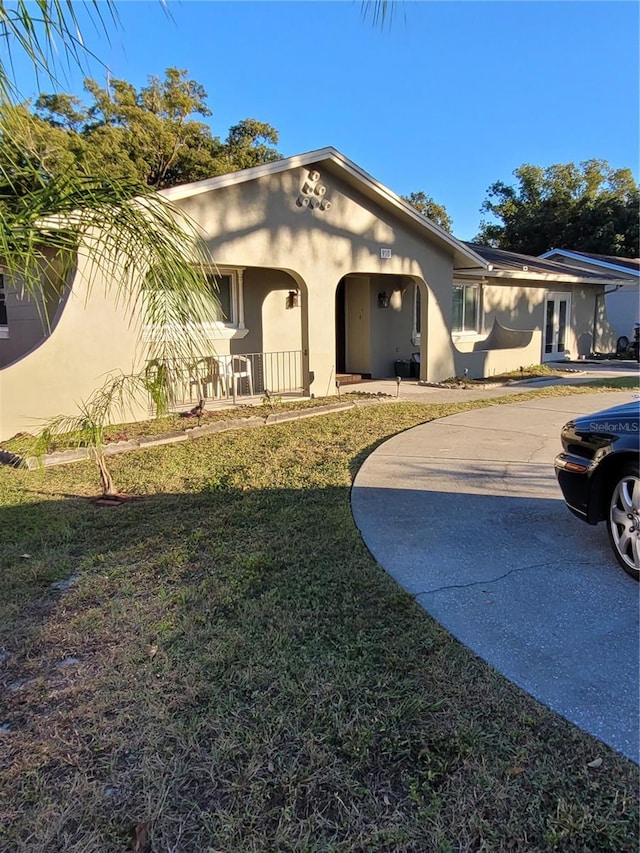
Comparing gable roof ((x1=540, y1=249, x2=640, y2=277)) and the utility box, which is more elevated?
gable roof ((x1=540, y1=249, x2=640, y2=277))

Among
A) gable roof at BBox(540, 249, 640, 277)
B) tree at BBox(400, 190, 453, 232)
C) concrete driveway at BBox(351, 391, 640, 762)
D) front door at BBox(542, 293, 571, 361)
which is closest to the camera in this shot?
concrete driveway at BBox(351, 391, 640, 762)

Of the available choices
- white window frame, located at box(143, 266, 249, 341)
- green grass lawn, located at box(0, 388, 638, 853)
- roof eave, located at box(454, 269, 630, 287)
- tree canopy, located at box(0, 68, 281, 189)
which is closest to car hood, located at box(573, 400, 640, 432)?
green grass lawn, located at box(0, 388, 638, 853)

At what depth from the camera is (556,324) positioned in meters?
19.7

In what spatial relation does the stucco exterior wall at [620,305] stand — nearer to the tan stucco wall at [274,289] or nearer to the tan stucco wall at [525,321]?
the tan stucco wall at [525,321]

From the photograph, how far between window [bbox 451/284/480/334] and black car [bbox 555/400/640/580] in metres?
12.0

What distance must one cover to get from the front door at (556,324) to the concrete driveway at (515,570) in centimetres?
1328

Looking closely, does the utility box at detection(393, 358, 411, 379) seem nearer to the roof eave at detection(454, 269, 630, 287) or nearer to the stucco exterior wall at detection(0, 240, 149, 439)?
the roof eave at detection(454, 269, 630, 287)

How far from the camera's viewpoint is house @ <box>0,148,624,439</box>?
27.1ft

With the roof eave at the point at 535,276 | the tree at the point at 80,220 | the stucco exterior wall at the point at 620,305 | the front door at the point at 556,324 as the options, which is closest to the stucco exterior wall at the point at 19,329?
the tree at the point at 80,220

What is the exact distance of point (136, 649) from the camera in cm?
304

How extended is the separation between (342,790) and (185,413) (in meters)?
7.78

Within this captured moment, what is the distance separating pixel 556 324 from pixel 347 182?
11.4 m

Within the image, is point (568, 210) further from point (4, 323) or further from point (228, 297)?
point (4, 323)

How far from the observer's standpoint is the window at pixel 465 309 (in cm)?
1597
